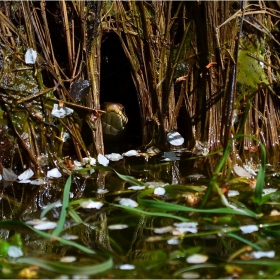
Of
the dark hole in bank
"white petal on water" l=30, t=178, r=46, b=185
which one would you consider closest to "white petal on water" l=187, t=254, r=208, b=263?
"white petal on water" l=30, t=178, r=46, b=185

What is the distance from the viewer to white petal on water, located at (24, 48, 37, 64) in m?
2.29

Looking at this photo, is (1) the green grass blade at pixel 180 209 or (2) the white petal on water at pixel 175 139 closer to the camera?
(1) the green grass blade at pixel 180 209

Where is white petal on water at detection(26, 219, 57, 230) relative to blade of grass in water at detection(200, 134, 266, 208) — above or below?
below

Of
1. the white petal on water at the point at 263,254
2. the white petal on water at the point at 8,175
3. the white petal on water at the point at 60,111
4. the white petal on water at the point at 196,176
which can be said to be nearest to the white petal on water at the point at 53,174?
the white petal on water at the point at 8,175

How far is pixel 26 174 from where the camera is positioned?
2148mm

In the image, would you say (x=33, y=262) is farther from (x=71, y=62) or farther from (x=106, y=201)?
(x=71, y=62)

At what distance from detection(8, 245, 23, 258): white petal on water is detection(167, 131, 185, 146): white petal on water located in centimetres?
128

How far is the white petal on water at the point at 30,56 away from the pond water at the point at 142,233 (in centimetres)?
63

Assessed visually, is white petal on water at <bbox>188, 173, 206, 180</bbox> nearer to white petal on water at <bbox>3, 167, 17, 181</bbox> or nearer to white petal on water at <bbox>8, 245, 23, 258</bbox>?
white petal on water at <bbox>3, 167, 17, 181</bbox>

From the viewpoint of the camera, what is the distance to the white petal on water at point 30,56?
7.50 ft

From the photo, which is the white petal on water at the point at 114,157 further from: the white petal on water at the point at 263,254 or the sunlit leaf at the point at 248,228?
the white petal on water at the point at 263,254

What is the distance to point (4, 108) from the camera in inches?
87.7

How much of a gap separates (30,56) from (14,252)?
117cm

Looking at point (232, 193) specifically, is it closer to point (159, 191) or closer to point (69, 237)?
point (159, 191)
